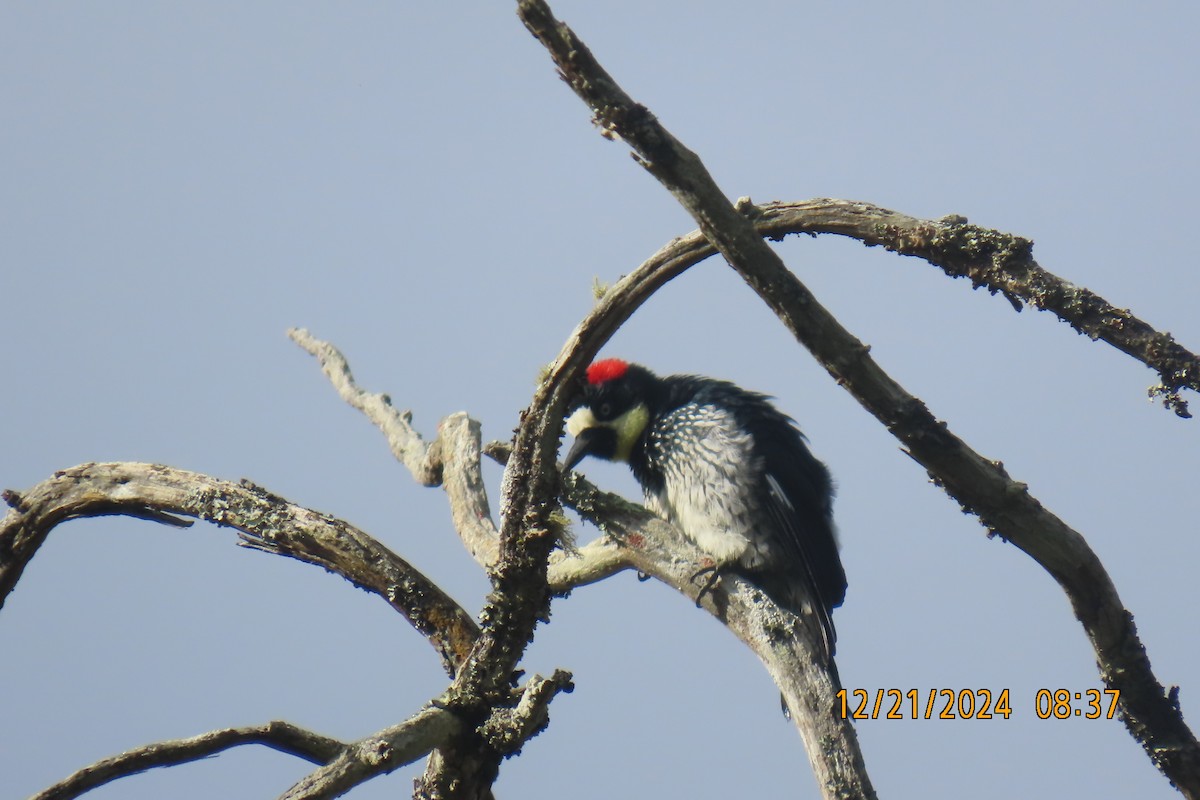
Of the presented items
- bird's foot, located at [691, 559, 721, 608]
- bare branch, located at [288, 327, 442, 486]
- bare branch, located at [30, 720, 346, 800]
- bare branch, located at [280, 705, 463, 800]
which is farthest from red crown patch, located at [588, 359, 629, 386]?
bare branch, located at [30, 720, 346, 800]

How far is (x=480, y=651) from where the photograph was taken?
3113 mm

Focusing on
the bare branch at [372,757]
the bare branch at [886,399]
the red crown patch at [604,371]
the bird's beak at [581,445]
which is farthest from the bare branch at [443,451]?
the bare branch at [886,399]

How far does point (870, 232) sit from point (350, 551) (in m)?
1.99

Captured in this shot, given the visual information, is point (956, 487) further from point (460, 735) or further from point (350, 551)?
point (350, 551)

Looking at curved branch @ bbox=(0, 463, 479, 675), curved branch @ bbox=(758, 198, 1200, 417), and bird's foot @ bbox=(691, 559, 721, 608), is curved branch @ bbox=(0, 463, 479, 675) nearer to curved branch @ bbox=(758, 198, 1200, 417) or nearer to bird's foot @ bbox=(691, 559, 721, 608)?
bird's foot @ bbox=(691, 559, 721, 608)

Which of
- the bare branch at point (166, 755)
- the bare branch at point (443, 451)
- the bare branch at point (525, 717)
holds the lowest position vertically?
the bare branch at point (166, 755)

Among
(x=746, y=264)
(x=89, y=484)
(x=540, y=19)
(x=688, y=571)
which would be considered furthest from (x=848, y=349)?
(x=89, y=484)

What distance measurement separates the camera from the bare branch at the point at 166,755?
2777mm

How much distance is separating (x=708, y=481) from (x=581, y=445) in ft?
2.48

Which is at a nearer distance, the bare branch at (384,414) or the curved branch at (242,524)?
the curved branch at (242,524)

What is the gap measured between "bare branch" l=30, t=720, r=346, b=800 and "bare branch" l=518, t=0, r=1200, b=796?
174 centimetres

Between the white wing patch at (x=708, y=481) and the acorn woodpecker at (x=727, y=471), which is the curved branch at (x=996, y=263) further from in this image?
the white wing patch at (x=708, y=481)

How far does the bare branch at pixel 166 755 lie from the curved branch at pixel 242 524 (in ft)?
2.41

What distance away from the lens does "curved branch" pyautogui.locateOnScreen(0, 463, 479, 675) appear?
3496 millimetres
